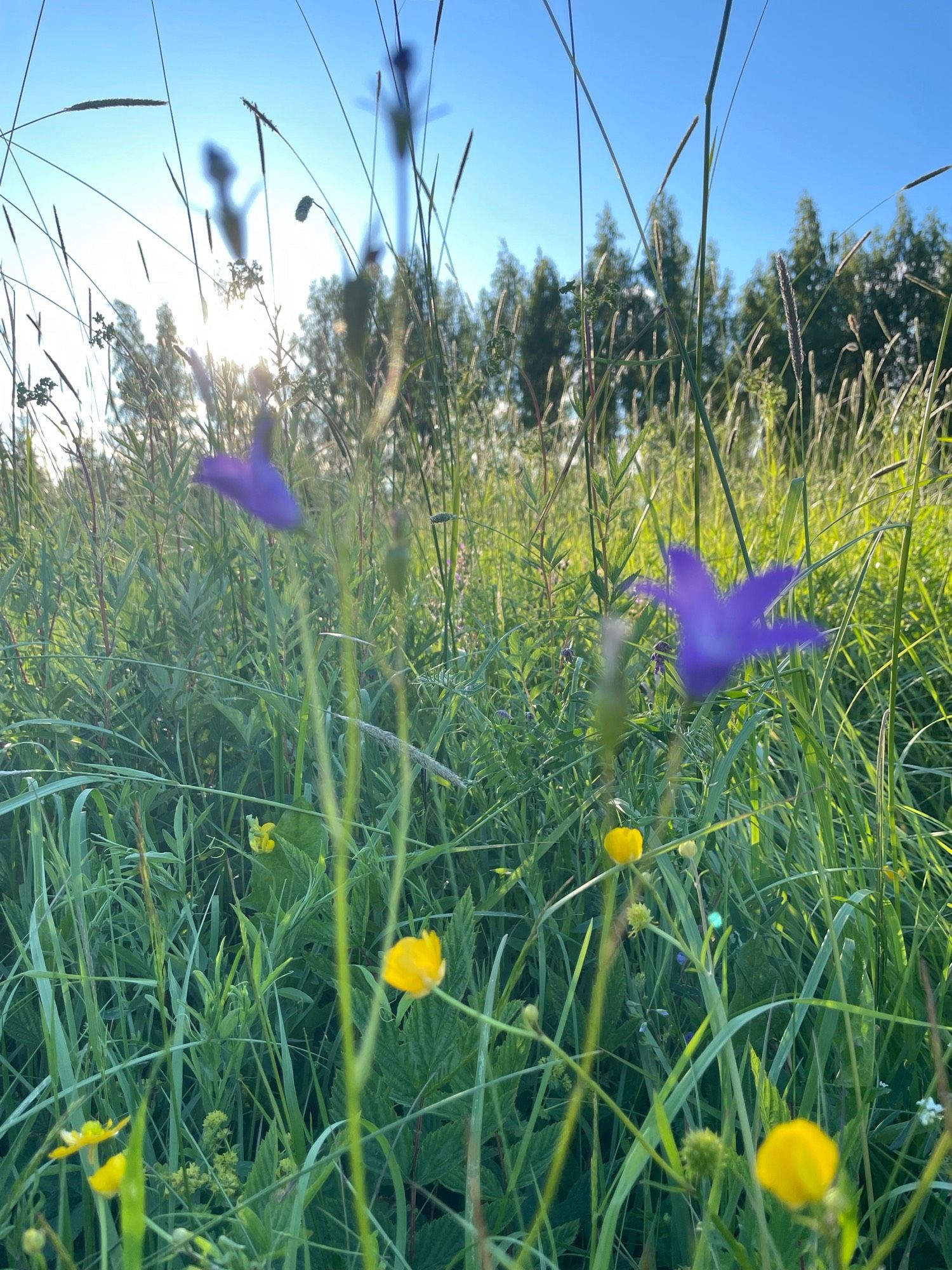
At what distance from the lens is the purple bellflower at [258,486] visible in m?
0.54

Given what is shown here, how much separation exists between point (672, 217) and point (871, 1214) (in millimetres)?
19674

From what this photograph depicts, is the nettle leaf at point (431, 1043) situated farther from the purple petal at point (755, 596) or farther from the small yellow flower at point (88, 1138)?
the purple petal at point (755, 596)

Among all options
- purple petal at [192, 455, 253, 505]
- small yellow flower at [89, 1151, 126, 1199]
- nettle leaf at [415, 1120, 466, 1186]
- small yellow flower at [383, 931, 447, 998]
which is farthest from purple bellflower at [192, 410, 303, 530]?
nettle leaf at [415, 1120, 466, 1186]

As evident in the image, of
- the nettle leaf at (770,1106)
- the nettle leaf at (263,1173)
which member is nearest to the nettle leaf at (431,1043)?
the nettle leaf at (263,1173)

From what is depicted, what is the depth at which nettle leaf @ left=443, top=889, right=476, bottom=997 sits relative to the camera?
83cm

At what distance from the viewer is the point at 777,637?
23.0 inches

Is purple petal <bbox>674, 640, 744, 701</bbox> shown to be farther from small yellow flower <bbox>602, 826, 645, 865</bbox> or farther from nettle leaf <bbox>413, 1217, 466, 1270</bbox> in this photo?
nettle leaf <bbox>413, 1217, 466, 1270</bbox>

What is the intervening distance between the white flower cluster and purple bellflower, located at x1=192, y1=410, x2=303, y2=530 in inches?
27.8

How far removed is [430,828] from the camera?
49.4 inches

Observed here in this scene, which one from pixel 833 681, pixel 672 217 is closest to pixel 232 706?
pixel 833 681

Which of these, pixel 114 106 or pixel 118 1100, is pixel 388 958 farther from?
pixel 114 106

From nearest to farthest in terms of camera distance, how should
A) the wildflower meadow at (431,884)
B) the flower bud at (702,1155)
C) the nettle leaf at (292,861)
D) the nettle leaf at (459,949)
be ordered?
the flower bud at (702,1155), the wildflower meadow at (431,884), the nettle leaf at (459,949), the nettle leaf at (292,861)

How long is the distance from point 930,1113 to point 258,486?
76 centimetres

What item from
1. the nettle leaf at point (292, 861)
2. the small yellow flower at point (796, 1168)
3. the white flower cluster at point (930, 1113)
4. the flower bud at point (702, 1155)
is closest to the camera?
the small yellow flower at point (796, 1168)
